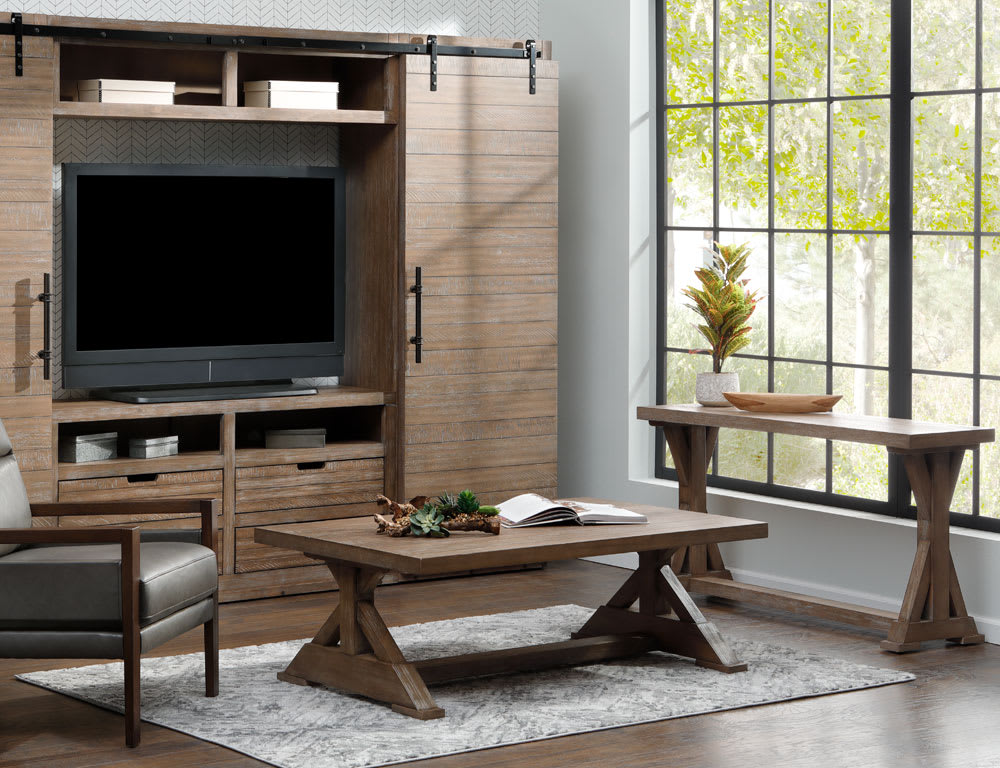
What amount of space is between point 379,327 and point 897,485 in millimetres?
2082

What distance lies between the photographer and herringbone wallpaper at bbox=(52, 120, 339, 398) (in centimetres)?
566

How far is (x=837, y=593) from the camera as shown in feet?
17.7

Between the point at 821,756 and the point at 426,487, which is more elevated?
the point at 426,487

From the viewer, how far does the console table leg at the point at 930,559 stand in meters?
4.76

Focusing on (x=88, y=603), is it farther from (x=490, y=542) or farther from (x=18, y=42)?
(x=18, y=42)

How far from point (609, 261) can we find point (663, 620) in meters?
2.09

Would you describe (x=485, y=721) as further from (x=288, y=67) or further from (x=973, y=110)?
(x=288, y=67)

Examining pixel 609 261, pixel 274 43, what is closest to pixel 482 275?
pixel 609 261

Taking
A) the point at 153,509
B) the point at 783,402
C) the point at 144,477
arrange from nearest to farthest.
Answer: the point at 153,509 < the point at 783,402 < the point at 144,477

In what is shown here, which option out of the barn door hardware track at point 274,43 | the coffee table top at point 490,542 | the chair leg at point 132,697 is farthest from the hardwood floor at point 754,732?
the barn door hardware track at point 274,43

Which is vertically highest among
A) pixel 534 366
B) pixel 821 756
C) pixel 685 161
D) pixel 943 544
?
pixel 685 161

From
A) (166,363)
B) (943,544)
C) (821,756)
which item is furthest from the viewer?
(166,363)

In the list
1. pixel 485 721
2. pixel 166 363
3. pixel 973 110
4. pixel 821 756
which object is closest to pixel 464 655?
pixel 485 721

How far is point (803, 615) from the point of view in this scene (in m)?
5.33
